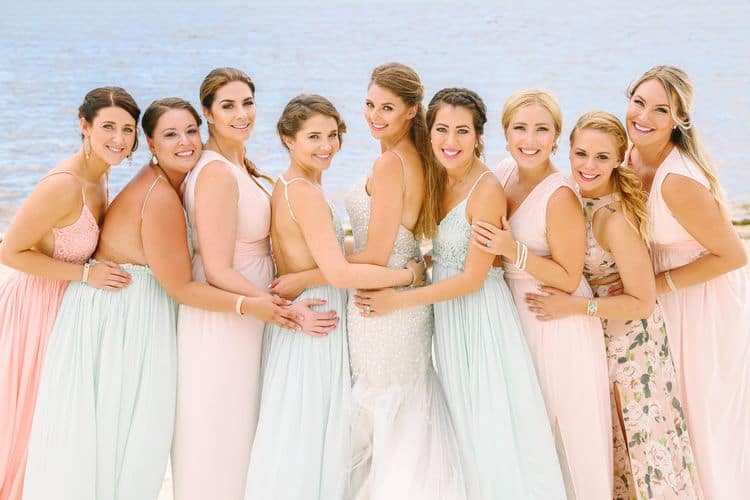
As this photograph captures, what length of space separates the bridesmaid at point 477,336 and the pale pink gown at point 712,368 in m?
0.88

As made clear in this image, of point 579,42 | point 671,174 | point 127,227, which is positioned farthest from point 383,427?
point 579,42

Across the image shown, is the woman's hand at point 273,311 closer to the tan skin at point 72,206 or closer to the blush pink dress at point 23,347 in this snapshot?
the tan skin at point 72,206

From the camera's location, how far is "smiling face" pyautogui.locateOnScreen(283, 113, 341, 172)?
4.19m

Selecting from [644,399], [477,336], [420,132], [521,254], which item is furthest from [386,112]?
[644,399]

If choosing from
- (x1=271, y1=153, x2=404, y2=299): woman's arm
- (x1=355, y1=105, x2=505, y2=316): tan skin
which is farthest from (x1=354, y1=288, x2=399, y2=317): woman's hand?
(x1=271, y1=153, x2=404, y2=299): woman's arm

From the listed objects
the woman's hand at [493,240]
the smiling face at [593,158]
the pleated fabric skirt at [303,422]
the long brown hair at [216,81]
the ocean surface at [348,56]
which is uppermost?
the ocean surface at [348,56]

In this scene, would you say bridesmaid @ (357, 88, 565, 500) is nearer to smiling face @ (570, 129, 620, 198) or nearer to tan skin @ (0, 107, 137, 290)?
smiling face @ (570, 129, 620, 198)

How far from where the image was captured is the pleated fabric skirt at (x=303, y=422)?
4.02 m

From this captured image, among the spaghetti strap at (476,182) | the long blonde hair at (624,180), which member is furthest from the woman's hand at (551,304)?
the spaghetti strap at (476,182)

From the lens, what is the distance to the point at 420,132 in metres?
4.37

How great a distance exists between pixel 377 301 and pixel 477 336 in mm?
516

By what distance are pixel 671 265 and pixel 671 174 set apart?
0.49 meters

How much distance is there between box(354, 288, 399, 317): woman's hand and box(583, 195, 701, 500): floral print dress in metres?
1.00

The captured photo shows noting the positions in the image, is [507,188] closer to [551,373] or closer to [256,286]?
[551,373]
